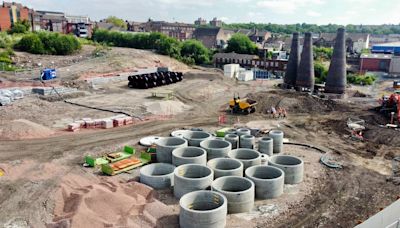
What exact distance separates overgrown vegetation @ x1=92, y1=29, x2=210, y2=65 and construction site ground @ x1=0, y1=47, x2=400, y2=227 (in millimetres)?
27751

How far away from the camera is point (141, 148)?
2073 cm

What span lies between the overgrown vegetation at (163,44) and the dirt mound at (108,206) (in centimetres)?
5061

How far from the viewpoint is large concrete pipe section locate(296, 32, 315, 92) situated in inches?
1459

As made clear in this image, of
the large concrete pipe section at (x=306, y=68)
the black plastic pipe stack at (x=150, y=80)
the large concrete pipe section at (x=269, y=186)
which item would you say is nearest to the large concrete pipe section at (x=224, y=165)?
the large concrete pipe section at (x=269, y=186)

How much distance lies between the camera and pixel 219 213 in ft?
39.5

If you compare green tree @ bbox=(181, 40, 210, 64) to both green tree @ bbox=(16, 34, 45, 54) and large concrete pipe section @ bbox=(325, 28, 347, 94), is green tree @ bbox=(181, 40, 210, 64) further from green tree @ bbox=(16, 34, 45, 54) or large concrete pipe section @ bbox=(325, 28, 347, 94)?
large concrete pipe section @ bbox=(325, 28, 347, 94)

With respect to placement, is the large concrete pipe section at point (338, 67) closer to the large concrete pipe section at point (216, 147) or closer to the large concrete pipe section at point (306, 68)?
the large concrete pipe section at point (306, 68)

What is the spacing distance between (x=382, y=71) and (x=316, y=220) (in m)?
66.5

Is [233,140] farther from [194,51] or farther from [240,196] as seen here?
[194,51]

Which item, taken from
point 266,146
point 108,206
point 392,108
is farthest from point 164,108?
point 392,108

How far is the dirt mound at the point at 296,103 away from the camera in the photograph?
31297mm

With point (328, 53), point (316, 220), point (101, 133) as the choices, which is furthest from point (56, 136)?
point (328, 53)

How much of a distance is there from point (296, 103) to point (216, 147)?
14962 mm

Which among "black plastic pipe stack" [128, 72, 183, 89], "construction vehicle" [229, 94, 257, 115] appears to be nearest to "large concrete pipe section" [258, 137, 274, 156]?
"construction vehicle" [229, 94, 257, 115]
